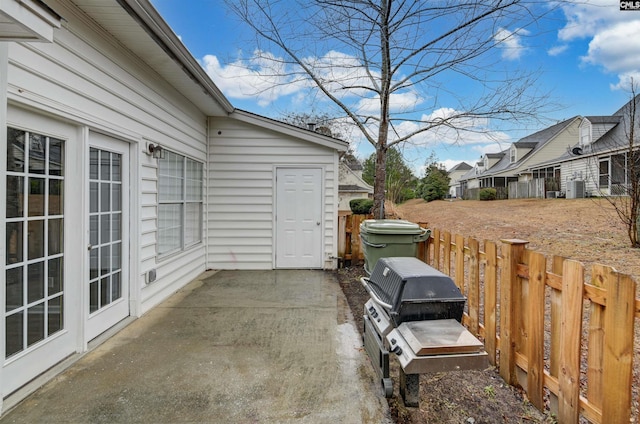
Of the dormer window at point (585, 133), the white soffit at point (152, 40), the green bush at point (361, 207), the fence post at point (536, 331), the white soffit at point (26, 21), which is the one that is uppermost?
the dormer window at point (585, 133)

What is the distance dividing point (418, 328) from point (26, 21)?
2747 mm

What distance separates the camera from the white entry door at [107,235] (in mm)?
3207

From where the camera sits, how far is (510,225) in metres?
11.4

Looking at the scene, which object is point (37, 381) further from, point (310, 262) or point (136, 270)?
point (310, 262)

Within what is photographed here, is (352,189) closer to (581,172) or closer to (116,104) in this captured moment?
(581,172)

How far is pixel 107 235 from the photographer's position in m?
3.49

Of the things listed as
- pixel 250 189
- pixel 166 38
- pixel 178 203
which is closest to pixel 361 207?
pixel 250 189

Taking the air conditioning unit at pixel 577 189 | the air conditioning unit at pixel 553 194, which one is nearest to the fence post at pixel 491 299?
the air conditioning unit at pixel 577 189

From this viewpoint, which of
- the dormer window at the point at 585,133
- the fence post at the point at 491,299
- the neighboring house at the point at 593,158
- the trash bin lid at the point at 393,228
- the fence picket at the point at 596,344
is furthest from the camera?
the dormer window at the point at 585,133

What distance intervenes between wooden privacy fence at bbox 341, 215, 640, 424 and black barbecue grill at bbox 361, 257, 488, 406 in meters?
0.55

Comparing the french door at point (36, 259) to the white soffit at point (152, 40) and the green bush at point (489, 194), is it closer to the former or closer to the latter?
the white soffit at point (152, 40)

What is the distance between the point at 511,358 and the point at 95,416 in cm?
284

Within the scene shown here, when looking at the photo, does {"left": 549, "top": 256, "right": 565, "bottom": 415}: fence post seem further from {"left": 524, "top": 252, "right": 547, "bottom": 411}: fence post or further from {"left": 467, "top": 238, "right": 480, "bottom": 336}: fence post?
{"left": 467, "top": 238, "right": 480, "bottom": 336}: fence post

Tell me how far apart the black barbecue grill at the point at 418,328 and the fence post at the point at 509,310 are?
64 centimetres
